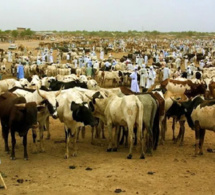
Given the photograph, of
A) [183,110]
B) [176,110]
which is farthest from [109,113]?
[183,110]

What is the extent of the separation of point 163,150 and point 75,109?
3050mm

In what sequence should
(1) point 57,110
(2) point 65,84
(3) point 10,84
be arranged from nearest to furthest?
(1) point 57,110 → (2) point 65,84 → (3) point 10,84

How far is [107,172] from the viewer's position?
28.6ft

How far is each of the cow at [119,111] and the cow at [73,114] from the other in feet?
2.21

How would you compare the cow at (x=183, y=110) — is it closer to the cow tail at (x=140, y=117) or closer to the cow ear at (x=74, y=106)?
the cow tail at (x=140, y=117)

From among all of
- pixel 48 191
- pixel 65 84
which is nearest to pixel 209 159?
pixel 48 191

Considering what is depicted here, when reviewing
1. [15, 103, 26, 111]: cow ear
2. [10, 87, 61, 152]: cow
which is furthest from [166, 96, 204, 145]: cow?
[15, 103, 26, 111]: cow ear

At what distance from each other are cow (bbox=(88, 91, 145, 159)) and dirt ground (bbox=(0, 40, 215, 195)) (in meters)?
0.68

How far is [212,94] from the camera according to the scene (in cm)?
1666

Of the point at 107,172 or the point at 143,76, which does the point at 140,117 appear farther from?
the point at 143,76

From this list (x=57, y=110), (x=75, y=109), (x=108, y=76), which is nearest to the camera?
(x=75, y=109)

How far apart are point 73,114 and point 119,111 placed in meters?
1.32

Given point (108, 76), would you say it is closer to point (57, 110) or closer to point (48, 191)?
point (57, 110)

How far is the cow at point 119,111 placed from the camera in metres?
9.79
